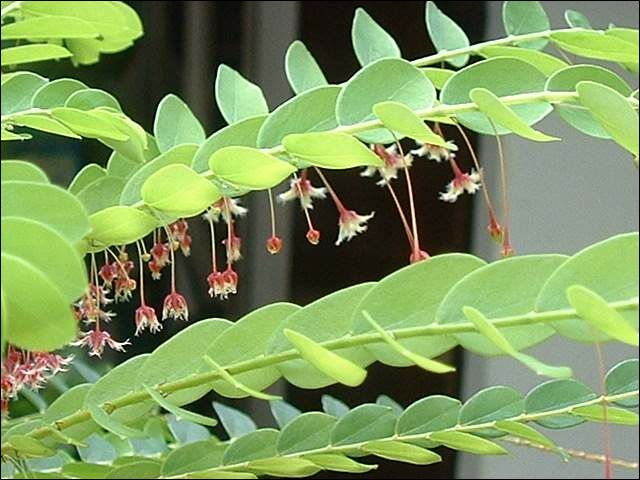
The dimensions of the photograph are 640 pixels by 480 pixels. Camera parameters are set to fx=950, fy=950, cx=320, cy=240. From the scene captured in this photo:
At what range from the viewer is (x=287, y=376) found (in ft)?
0.79

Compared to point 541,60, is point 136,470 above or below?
below

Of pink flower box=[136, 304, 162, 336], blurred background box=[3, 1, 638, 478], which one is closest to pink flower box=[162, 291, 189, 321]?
pink flower box=[136, 304, 162, 336]

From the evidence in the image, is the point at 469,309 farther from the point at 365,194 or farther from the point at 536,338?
the point at 365,194

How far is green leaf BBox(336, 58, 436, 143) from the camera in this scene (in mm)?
233

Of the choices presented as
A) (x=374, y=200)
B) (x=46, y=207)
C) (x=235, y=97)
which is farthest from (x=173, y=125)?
(x=374, y=200)

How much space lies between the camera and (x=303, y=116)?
9.6 inches

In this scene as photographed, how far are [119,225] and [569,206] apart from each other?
2.61 feet

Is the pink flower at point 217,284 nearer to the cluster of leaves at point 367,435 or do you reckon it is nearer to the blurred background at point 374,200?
the cluster of leaves at point 367,435

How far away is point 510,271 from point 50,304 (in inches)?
3.7

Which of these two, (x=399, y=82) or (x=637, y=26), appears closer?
(x=399, y=82)

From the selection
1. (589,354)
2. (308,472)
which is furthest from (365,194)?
(308,472)

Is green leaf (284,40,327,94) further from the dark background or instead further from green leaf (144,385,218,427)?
the dark background

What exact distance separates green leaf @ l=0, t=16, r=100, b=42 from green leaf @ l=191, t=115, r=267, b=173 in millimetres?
56

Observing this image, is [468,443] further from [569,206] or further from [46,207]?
[569,206]
